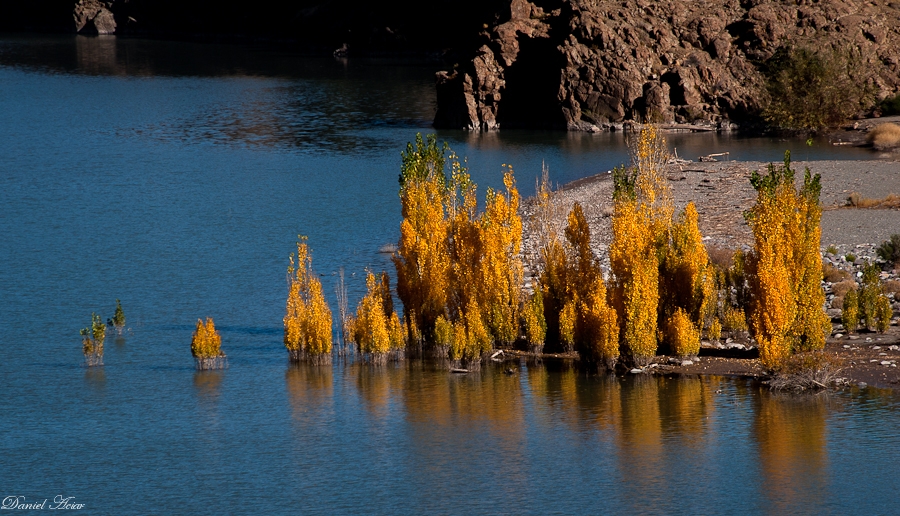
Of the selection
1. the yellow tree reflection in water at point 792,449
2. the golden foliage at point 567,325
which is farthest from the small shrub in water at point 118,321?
the yellow tree reflection in water at point 792,449

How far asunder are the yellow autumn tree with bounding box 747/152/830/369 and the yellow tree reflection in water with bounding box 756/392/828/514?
1291mm

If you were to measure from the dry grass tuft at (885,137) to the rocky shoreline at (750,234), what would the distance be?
7903mm

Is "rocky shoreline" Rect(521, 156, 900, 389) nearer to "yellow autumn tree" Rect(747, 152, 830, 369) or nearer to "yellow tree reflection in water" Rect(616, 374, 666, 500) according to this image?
"yellow tree reflection in water" Rect(616, 374, 666, 500)

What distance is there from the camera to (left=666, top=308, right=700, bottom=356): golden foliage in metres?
30.5

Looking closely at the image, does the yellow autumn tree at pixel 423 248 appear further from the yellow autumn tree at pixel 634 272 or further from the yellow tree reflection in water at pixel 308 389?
the yellow autumn tree at pixel 634 272

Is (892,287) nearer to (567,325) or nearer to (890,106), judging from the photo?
(567,325)

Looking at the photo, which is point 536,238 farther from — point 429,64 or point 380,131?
point 429,64

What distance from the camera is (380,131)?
266ft

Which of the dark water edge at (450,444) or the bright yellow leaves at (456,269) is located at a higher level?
the bright yellow leaves at (456,269)

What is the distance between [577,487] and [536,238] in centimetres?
1785

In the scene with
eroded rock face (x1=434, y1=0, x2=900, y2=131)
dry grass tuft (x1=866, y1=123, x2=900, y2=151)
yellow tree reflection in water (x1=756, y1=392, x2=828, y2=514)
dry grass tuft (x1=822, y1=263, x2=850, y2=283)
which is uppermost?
eroded rock face (x1=434, y1=0, x2=900, y2=131)

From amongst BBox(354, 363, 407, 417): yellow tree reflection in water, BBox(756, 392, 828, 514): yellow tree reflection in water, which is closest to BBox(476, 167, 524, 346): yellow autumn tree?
BBox(354, 363, 407, 417): yellow tree reflection in water

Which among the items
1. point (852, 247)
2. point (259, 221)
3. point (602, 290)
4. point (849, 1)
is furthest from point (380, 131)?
point (602, 290)

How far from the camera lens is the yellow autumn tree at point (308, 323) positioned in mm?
31703
